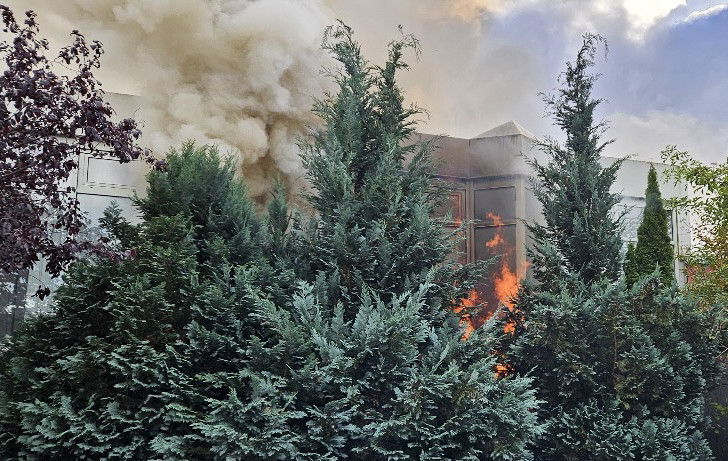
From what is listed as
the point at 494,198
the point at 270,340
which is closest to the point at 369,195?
the point at 270,340

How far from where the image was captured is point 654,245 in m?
14.9

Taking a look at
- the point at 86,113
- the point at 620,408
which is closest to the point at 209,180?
the point at 86,113

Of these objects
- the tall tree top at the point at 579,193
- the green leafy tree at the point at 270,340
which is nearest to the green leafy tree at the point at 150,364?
the green leafy tree at the point at 270,340

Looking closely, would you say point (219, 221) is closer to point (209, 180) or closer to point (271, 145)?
point (209, 180)

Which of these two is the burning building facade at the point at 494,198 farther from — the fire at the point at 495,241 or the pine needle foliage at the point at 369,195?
the pine needle foliage at the point at 369,195

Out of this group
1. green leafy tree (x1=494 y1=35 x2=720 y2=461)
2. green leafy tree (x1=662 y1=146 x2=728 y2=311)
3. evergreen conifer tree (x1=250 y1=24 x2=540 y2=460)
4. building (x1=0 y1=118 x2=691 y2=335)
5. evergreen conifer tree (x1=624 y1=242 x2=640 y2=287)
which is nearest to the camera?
evergreen conifer tree (x1=250 y1=24 x2=540 y2=460)

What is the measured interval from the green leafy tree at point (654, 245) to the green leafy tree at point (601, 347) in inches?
128

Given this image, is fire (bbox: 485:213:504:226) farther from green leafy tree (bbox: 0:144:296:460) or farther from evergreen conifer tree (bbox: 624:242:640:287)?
green leafy tree (bbox: 0:144:296:460)

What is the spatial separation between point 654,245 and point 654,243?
0.05m

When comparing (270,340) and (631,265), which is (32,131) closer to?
(270,340)

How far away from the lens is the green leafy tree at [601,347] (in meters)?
10.4

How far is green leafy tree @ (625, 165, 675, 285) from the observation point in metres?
14.8

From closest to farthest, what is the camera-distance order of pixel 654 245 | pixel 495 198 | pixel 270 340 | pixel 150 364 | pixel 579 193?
pixel 150 364
pixel 270 340
pixel 579 193
pixel 495 198
pixel 654 245

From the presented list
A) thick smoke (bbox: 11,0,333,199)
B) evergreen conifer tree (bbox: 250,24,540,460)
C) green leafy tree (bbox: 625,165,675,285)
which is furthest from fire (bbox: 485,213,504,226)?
thick smoke (bbox: 11,0,333,199)
